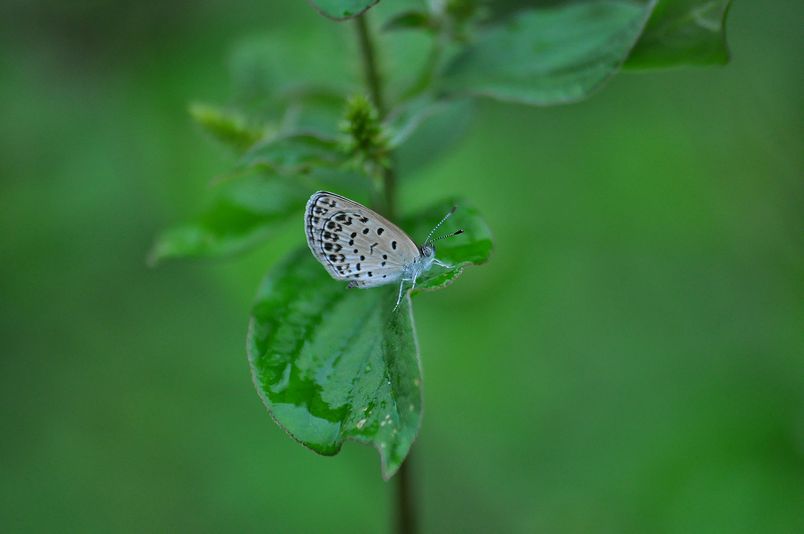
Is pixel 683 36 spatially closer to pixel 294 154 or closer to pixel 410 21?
pixel 410 21

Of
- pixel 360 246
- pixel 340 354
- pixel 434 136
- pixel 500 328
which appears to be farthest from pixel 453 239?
pixel 500 328

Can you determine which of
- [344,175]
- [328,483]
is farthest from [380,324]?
[328,483]

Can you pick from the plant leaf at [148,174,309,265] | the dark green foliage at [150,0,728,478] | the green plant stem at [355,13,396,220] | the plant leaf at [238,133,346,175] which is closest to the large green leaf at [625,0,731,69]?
the dark green foliage at [150,0,728,478]

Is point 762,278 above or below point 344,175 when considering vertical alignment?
below

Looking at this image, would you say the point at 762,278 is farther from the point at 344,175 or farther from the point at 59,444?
the point at 59,444

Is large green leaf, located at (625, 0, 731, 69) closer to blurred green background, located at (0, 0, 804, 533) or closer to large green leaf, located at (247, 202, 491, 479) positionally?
large green leaf, located at (247, 202, 491, 479)

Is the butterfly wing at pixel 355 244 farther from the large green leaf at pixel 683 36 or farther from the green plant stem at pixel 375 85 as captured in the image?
the large green leaf at pixel 683 36

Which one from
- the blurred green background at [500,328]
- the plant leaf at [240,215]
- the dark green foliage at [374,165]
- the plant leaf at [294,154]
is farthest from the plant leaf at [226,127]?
the blurred green background at [500,328]

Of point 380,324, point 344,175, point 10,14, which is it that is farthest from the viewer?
point 10,14
